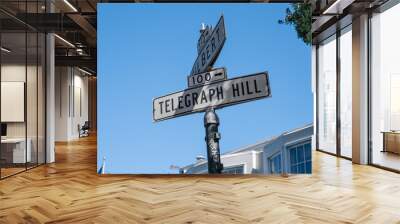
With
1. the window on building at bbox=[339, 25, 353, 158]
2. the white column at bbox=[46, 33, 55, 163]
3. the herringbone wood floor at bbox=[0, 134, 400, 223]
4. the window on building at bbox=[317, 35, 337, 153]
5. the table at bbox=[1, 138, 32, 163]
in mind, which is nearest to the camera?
the herringbone wood floor at bbox=[0, 134, 400, 223]

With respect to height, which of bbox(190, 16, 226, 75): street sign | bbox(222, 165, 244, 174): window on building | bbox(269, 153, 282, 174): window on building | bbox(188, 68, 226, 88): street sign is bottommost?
bbox(222, 165, 244, 174): window on building

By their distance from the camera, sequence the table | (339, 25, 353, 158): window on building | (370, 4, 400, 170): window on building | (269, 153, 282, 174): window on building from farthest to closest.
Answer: (339, 25, 353, 158): window on building < (370, 4, 400, 170): window on building < the table < (269, 153, 282, 174): window on building

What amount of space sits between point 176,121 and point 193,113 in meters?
0.30

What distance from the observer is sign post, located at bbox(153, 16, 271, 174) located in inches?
Result: 247

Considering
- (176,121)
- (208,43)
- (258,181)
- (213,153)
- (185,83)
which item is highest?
(208,43)

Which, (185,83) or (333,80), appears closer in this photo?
(185,83)

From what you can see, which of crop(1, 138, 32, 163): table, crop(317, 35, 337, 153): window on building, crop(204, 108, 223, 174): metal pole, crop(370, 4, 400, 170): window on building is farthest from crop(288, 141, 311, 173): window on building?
crop(1, 138, 32, 163): table

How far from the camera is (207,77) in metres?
6.30

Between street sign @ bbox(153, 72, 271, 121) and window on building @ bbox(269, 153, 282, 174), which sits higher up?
street sign @ bbox(153, 72, 271, 121)

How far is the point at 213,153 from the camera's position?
6281mm

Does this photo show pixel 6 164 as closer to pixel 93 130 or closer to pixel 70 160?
pixel 70 160

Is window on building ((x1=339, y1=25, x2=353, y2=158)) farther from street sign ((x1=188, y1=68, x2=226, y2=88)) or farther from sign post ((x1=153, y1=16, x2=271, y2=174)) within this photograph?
street sign ((x1=188, y1=68, x2=226, y2=88))

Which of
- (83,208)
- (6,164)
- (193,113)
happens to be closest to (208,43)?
(193,113)

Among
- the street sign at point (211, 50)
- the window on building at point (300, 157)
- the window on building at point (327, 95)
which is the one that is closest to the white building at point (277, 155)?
the window on building at point (300, 157)
